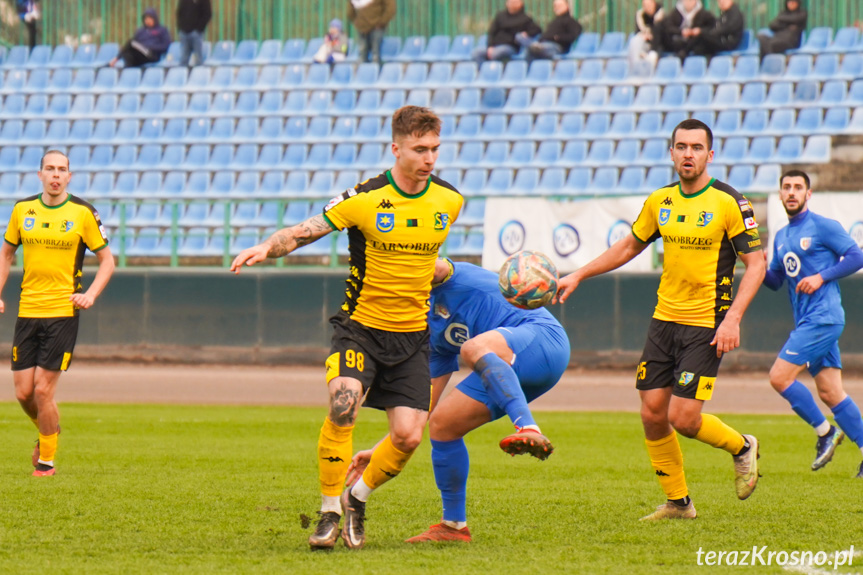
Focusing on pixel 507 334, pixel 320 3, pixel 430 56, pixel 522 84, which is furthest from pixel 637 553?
pixel 320 3

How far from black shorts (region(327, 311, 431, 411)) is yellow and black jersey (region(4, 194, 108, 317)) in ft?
12.0

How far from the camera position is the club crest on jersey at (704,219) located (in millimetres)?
6719

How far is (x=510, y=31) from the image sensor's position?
22906 millimetres

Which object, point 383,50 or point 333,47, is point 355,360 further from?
point 383,50

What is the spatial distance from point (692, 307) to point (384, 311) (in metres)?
1.93

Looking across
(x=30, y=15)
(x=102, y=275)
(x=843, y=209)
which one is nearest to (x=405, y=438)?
(x=102, y=275)

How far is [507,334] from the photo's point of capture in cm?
620

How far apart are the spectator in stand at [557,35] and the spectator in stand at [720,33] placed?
228cm

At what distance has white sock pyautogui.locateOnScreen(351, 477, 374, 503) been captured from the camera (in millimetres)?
5973

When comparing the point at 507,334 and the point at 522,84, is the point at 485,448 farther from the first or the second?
the point at 522,84

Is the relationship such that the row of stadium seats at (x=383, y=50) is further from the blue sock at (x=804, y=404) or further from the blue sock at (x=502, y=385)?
the blue sock at (x=502, y=385)

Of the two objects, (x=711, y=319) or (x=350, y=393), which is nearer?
(x=350, y=393)

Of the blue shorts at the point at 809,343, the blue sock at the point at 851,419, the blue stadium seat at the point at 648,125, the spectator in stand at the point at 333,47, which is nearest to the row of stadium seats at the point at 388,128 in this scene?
the blue stadium seat at the point at 648,125

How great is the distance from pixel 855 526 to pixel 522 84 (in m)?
17.0
